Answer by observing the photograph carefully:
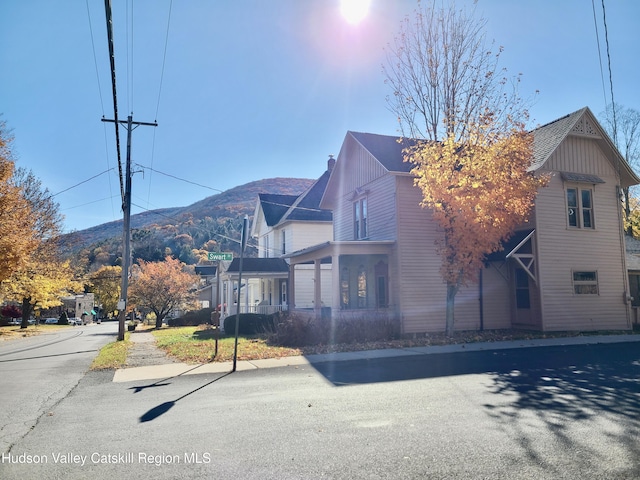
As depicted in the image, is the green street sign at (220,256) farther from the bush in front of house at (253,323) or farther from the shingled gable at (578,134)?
the shingled gable at (578,134)

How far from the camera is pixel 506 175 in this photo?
52.6 ft

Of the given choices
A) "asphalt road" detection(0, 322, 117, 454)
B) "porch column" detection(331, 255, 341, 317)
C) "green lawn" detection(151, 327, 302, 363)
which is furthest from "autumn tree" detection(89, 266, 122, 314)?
"porch column" detection(331, 255, 341, 317)

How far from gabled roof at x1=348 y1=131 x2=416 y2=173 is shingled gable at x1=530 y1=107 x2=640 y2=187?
5.19 meters

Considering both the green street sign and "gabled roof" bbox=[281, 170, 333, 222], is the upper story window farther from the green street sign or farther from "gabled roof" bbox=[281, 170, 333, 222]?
the green street sign

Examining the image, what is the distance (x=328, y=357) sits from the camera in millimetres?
12406

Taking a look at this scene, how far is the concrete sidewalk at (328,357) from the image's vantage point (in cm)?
1040

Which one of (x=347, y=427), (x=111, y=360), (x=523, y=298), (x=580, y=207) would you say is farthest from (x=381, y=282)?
(x=347, y=427)

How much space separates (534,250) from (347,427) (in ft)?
49.7

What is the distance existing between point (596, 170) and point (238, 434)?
20.1 m

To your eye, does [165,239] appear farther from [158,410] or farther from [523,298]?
[158,410]

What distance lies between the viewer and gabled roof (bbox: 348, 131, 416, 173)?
18.9m

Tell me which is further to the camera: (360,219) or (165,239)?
(165,239)

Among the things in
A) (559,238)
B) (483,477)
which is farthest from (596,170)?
(483,477)

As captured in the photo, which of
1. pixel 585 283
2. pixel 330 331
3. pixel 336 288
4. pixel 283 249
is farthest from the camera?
pixel 283 249
